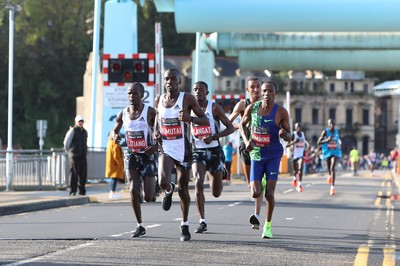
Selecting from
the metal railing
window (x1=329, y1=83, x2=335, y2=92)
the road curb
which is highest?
window (x1=329, y1=83, x2=335, y2=92)

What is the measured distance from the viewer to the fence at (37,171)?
30609 millimetres

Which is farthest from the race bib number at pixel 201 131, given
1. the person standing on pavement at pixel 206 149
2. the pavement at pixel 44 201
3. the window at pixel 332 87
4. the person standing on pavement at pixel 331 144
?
the window at pixel 332 87

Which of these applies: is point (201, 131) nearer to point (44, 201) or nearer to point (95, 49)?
point (44, 201)

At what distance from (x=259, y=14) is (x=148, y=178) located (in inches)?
762

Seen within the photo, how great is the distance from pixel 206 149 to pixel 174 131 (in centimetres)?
131

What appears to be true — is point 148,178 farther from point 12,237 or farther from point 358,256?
point 358,256

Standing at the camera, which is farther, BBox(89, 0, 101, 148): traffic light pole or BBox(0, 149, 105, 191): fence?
BBox(89, 0, 101, 148): traffic light pole

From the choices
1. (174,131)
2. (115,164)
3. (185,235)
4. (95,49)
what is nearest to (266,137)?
(174,131)

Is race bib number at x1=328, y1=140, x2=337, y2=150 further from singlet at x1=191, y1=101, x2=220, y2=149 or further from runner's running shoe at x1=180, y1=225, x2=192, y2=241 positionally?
runner's running shoe at x1=180, y1=225, x2=192, y2=241

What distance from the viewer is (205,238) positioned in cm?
1434

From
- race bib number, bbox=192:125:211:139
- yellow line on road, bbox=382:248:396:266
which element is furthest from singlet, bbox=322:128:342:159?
yellow line on road, bbox=382:248:396:266

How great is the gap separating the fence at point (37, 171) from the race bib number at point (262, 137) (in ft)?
52.9

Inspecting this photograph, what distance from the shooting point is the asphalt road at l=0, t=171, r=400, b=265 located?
11.9m

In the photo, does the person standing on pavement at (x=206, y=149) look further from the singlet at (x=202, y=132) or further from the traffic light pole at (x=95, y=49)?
the traffic light pole at (x=95, y=49)
